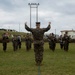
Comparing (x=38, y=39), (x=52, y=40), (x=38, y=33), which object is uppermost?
(x=38, y=33)

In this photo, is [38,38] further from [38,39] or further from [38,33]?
[38,33]

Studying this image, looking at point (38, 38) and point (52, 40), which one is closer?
point (38, 38)

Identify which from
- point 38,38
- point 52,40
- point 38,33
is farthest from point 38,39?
point 52,40

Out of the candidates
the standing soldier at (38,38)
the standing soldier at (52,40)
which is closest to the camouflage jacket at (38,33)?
the standing soldier at (38,38)

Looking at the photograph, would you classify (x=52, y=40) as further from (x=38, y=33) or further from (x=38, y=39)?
(x=38, y=33)

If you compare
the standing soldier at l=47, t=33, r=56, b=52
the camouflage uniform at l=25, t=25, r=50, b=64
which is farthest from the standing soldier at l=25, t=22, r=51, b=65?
the standing soldier at l=47, t=33, r=56, b=52

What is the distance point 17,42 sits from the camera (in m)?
36.0

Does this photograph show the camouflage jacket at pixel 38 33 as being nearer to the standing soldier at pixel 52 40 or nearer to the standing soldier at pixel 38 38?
the standing soldier at pixel 38 38

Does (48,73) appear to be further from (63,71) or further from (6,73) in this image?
(6,73)

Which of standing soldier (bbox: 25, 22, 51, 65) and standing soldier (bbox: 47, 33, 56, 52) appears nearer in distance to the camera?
standing soldier (bbox: 25, 22, 51, 65)

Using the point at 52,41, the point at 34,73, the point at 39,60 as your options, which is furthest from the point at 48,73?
the point at 52,41

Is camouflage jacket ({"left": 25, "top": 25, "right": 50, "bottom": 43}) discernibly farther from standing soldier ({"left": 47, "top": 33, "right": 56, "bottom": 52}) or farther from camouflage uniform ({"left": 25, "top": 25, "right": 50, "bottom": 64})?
standing soldier ({"left": 47, "top": 33, "right": 56, "bottom": 52})

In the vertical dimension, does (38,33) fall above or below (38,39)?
above

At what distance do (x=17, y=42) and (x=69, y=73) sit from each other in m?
21.8
